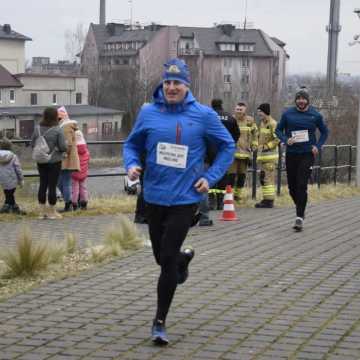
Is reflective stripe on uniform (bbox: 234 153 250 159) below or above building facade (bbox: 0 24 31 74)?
below

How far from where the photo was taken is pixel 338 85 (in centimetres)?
6450

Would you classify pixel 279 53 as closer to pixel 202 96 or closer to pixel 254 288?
pixel 202 96

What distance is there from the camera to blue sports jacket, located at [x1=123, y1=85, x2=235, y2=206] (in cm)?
623

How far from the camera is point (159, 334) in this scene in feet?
20.1

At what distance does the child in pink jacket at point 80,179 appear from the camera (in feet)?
45.7

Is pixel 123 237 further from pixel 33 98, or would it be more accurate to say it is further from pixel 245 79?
pixel 245 79

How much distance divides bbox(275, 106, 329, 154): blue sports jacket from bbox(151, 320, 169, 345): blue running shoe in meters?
6.18

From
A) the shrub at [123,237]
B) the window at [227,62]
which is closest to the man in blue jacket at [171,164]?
the shrub at [123,237]

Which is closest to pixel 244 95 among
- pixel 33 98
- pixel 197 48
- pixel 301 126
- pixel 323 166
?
pixel 33 98

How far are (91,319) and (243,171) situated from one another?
8.42 meters

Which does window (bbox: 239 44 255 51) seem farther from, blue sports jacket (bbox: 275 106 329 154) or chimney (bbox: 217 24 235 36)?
→ blue sports jacket (bbox: 275 106 329 154)

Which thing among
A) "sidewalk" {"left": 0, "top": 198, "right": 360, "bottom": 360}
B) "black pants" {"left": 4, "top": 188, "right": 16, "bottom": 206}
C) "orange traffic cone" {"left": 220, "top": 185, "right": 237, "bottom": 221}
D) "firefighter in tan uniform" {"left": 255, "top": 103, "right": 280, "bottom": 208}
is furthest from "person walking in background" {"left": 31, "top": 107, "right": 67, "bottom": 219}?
"firefighter in tan uniform" {"left": 255, "top": 103, "right": 280, "bottom": 208}

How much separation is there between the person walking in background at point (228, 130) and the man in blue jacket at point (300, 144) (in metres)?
1.42

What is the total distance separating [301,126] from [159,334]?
21.2ft
